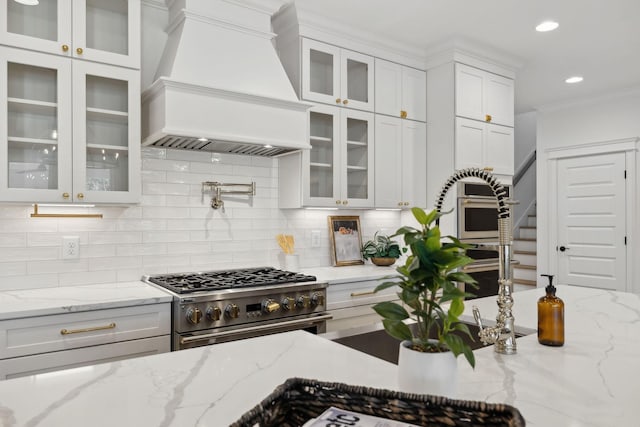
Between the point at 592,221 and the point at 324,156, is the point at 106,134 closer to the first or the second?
the point at 324,156

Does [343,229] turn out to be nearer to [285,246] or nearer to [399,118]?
A: [285,246]

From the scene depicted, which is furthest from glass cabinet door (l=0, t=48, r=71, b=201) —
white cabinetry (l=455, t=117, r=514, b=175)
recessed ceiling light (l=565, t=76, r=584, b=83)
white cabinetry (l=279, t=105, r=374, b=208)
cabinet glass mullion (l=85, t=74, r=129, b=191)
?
recessed ceiling light (l=565, t=76, r=584, b=83)

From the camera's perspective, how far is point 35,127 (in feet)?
7.57

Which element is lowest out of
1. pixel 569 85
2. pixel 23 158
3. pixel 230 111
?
pixel 23 158

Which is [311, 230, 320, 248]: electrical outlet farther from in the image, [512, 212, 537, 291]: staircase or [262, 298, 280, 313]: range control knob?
[512, 212, 537, 291]: staircase

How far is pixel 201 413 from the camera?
2.98ft

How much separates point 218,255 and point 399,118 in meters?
1.84

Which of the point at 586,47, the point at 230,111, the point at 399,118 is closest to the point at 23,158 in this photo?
the point at 230,111

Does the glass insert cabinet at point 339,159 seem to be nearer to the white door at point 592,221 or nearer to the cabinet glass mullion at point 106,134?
the cabinet glass mullion at point 106,134

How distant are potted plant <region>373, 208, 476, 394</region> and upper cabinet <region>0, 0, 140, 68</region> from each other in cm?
223

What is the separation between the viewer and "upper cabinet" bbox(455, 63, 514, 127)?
3748mm

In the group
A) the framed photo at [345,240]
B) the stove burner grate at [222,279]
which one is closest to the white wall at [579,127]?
the framed photo at [345,240]

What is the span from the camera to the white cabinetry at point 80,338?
6.57ft

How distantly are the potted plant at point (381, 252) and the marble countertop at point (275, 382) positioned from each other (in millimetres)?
2139
